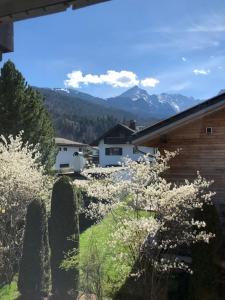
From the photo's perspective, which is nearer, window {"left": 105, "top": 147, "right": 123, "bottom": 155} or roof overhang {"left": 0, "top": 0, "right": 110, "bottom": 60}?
roof overhang {"left": 0, "top": 0, "right": 110, "bottom": 60}

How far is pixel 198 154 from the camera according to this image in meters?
10.9

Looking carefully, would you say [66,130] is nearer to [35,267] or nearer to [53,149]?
[53,149]

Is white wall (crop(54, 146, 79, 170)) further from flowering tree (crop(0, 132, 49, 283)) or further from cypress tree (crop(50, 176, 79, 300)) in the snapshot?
cypress tree (crop(50, 176, 79, 300))

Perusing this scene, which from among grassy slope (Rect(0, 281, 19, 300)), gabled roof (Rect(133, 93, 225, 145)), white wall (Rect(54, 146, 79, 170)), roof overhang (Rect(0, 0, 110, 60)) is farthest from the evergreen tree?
roof overhang (Rect(0, 0, 110, 60))

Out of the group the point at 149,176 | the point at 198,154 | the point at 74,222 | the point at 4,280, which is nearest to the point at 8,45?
the point at 149,176

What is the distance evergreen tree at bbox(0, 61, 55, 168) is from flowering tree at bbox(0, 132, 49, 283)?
37.6 ft

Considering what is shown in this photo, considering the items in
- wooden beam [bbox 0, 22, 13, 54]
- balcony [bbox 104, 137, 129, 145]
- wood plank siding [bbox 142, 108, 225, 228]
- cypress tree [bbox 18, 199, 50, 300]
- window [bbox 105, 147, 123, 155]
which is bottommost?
cypress tree [bbox 18, 199, 50, 300]

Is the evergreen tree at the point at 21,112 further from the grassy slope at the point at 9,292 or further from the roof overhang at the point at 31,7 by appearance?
the roof overhang at the point at 31,7

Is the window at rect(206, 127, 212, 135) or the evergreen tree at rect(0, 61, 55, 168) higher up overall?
the evergreen tree at rect(0, 61, 55, 168)

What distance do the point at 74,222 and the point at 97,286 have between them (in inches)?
150

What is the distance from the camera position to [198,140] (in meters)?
10.9

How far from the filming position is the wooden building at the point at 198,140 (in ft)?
34.8

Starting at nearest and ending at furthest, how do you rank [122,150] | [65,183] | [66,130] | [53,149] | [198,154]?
1. [198,154]
2. [65,183]
3. [53,149]
4. [122,150]
5. [66,130]

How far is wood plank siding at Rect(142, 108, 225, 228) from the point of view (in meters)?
10.7
